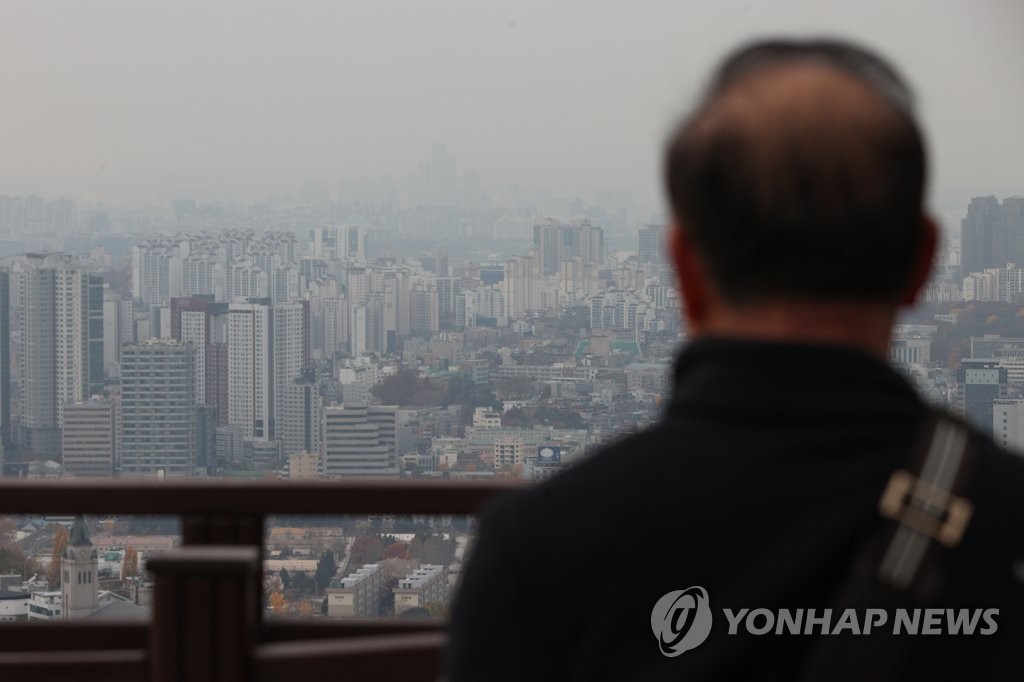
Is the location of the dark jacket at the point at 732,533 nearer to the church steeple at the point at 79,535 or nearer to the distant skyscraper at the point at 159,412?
the church steeple at the point at 79,535

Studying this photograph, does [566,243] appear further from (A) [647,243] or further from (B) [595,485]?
(B) [595,485]

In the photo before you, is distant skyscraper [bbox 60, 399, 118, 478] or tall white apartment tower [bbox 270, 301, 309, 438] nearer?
distant skyscraper [bbox 60, 399, 118, 478]

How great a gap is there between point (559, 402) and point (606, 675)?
225 inches

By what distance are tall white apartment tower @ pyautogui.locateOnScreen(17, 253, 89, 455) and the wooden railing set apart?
5.02m

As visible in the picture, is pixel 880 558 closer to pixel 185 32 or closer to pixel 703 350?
pixel 703 350

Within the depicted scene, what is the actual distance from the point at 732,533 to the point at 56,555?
7.13 feet

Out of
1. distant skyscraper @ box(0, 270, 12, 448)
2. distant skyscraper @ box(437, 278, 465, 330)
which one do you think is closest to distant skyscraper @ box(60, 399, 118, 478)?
distant skyscraper @ box(0, 270, 12, 448)

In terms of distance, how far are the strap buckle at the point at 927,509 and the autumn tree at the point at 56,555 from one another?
2049mm

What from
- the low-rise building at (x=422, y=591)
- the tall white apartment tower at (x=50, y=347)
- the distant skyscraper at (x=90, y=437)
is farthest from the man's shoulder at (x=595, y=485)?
the tall white apartment tower at (x=50, y=347)

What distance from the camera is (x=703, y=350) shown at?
550mm

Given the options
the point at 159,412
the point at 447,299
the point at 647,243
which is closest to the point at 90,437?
the point at 159,412

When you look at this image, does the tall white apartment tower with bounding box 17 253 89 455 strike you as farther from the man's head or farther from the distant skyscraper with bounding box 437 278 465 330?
the man's head

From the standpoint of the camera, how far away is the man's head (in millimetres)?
521

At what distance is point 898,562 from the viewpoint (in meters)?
0.49
